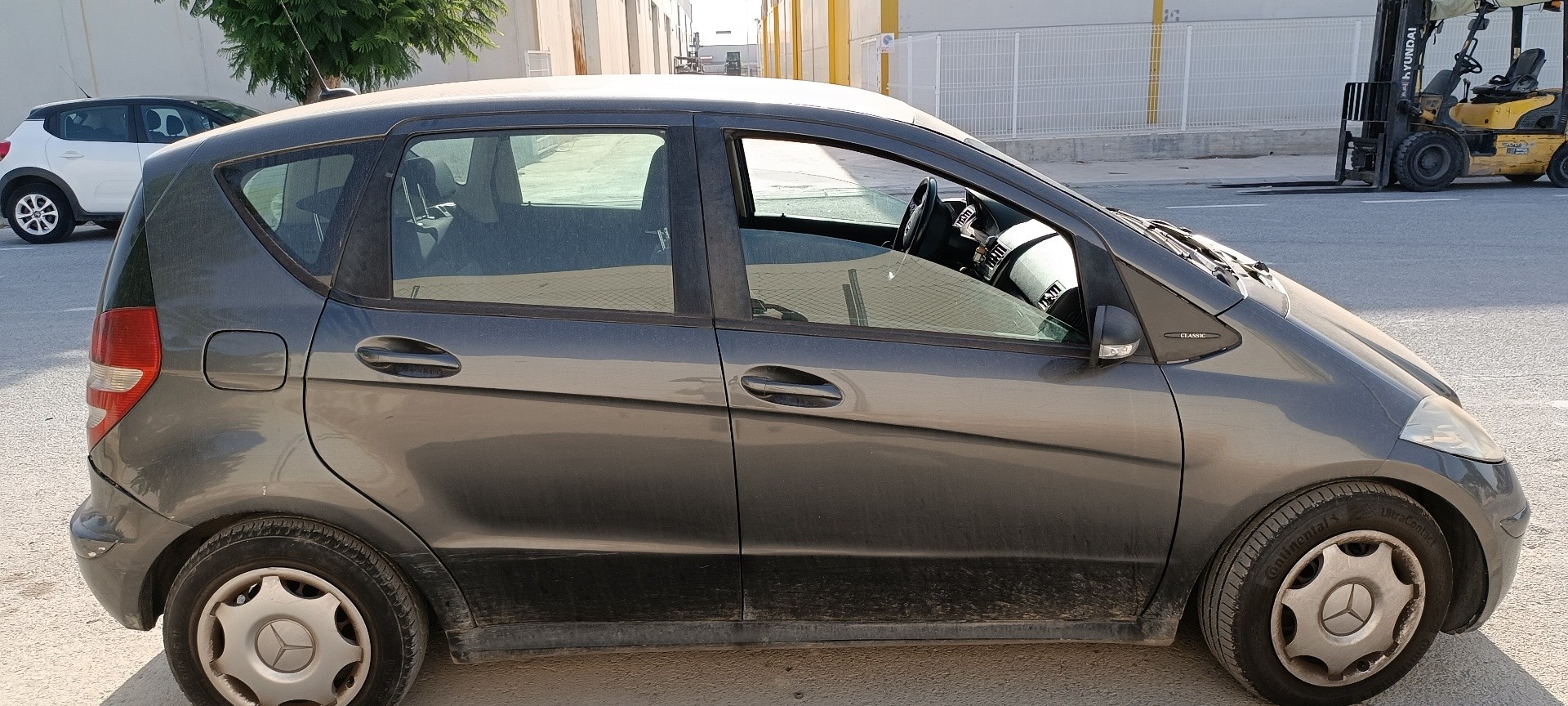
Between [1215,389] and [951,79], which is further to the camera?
[951,79]

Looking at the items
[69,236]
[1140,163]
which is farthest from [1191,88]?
[69,236]

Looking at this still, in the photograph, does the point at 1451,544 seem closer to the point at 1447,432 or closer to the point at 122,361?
the point at 1447,432

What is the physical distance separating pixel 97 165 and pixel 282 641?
1112 cm

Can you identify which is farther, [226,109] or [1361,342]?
[226,109]

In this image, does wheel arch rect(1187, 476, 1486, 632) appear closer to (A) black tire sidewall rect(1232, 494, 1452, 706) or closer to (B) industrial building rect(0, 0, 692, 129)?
(A) black tire sidewall rect(1232, 494, 1452, 706)

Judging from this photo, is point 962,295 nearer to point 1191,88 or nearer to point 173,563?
point 173,563

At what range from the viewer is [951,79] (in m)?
18.0

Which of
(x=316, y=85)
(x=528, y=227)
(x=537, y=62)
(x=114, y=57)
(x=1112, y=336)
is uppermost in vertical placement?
(x=114, y=57)

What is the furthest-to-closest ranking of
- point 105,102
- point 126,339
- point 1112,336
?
1. point 105,102
2. point 126,339
3. point 1112,336

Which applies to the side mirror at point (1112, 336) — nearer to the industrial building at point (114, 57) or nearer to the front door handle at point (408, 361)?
the front door handle at point (408, 361)

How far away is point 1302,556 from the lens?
272 cm

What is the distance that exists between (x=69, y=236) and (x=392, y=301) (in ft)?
38.9

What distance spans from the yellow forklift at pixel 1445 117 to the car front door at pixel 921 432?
12.4m

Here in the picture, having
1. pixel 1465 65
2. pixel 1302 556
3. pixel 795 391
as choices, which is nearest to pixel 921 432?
pixel 795 391
